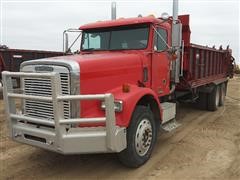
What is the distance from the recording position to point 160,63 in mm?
6527

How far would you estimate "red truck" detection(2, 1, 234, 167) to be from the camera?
4.44 metres

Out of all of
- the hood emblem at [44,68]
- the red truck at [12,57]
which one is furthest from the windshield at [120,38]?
the red truck at [12,57]

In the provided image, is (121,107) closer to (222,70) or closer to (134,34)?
(134,34)

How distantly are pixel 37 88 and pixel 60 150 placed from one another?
99 cm

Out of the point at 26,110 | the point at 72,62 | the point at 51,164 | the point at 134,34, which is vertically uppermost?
the point at 134,34

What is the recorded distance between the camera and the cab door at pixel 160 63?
629 cm

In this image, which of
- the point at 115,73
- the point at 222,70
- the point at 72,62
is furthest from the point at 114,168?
the point at 222,70

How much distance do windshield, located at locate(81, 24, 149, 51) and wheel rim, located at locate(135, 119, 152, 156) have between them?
A: 1576 millimetres

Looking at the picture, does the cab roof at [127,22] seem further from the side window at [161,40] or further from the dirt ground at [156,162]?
the dirt ground at [156,162]

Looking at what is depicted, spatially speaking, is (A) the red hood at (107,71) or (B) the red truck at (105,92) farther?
(A) the red hood at (107,71)

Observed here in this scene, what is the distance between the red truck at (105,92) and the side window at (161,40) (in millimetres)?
17

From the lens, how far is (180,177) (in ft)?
16.2

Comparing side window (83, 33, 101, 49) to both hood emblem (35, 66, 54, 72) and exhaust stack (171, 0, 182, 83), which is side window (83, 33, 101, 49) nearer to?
exhaust stack (171, 0, 182, 83)

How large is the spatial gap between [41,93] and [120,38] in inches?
88.3
